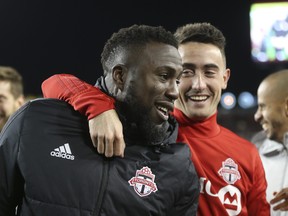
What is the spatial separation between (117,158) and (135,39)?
464 mm

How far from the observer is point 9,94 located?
354cm

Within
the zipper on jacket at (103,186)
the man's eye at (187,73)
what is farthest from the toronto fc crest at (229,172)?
the zipper on jacket at (103,186)

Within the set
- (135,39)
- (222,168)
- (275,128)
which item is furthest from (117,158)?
(275,128)

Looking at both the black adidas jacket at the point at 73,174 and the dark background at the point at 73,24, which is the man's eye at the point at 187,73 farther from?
the dark background at the point at 73,24

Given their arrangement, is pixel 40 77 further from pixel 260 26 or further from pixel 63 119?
pixel 63 119

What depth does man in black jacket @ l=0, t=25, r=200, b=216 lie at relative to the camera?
1.92 m

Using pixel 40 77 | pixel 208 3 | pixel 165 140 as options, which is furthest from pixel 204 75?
pixel 208 3

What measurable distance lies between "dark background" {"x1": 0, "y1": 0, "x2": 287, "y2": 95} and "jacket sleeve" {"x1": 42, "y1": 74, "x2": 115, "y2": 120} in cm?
2157

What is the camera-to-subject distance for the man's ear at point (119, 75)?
2.07 m

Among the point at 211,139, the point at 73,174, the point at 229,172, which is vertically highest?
the point at 73,174

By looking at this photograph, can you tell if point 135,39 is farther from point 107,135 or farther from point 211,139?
point 211,139

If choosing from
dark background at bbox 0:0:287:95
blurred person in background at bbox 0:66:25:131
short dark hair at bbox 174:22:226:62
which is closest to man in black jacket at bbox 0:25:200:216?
short dark hair at bbox 174:22:226:62

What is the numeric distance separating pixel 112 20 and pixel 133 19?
1.01 m

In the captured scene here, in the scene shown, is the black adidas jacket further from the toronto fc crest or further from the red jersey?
the toronto fc crest
